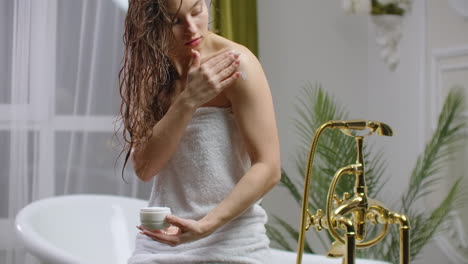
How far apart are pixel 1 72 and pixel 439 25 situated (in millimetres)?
1916

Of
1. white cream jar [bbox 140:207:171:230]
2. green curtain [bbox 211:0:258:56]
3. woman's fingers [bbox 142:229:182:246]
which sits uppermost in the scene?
green curtain [bbox 211:0:258:56]

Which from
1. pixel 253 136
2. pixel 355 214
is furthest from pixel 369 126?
pixel 253 136

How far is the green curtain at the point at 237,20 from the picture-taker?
2916 millimetres

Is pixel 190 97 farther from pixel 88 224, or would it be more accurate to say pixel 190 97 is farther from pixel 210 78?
pixel 88 224

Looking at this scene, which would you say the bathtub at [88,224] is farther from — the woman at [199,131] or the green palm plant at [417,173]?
the woman at [199,131]

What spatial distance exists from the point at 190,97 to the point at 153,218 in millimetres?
249

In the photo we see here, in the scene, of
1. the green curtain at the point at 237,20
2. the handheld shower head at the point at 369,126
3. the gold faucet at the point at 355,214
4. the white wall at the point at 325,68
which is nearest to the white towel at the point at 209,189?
the gold faucet at the point at 355,214

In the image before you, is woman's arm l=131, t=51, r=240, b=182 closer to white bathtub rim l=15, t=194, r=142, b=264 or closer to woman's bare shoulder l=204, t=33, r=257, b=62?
woman's bare shoulder l=204, t=33, r=257, b=62

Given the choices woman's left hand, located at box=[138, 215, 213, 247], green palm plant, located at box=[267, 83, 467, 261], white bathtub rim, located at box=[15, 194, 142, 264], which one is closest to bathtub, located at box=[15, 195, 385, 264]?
white bathtub rim, located at box=[15, 194, 142, 264]

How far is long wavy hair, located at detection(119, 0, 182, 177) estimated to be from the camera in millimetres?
1168

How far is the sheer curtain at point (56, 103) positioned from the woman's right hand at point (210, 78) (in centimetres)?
157

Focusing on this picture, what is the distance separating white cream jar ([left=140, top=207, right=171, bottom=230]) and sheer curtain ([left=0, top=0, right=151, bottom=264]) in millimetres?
1656

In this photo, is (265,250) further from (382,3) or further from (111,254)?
(382,3)

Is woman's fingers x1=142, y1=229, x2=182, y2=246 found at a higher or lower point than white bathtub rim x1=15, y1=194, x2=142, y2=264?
higher
